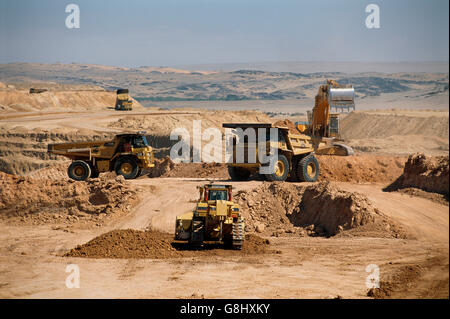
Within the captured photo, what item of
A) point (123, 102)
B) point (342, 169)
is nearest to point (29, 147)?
point (342, 169)

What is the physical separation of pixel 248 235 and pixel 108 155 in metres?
10.7

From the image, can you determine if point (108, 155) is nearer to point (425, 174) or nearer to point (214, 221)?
point (214, 221)

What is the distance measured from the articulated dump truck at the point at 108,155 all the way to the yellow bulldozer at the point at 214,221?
10.6m

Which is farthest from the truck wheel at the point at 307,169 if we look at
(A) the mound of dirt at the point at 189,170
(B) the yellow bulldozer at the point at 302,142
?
(A) the mound of dirt at the point at 189,170

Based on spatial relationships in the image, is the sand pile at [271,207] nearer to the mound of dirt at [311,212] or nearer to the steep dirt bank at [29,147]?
the mound of dirt at [311,212]

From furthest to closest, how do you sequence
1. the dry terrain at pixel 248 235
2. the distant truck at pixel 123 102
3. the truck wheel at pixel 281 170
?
the distant truck at pixel 123 102 < the truck wheel at pixel 281 170 < the dry terrain at pixel 248 235

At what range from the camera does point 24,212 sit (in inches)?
867

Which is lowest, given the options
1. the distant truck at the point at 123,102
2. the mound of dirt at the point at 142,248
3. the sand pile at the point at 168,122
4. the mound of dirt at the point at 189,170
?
the mound of dirt at the point at 142,248

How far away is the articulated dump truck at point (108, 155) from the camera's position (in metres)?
26.9

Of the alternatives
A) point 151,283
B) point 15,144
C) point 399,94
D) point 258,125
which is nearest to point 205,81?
point 399,94

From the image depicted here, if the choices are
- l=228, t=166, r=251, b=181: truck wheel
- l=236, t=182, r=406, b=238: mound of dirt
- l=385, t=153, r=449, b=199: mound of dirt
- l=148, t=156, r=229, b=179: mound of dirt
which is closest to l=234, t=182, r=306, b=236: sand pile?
l=236, t=182, r=406, b=238: mound of dirt

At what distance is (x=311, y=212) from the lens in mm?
21125

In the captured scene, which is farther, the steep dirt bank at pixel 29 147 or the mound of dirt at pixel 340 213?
the steep dirt bank at pixel 29 147
